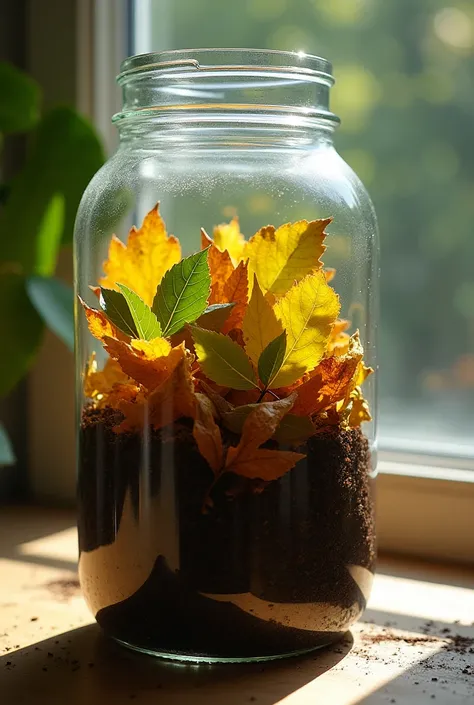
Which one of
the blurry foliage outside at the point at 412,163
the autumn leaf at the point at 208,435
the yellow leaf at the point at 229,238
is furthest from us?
the blurry foliage outside at the point at 412,163

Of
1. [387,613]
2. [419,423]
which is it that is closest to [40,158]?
[419,423]

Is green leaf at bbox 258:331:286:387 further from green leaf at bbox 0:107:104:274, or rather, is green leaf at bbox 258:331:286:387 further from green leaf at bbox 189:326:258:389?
green leaf at bbox 0:107:104:274

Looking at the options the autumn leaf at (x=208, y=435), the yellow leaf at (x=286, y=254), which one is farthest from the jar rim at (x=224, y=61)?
the autumn leaf at (x=208, y=435)

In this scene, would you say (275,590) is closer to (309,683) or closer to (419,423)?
(309,683)

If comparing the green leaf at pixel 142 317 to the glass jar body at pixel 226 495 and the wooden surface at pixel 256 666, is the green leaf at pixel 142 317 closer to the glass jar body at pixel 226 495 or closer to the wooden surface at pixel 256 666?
the glass jar body at pixel 226 495

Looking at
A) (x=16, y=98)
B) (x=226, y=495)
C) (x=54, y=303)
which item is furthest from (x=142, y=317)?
(x=16, y=98)
